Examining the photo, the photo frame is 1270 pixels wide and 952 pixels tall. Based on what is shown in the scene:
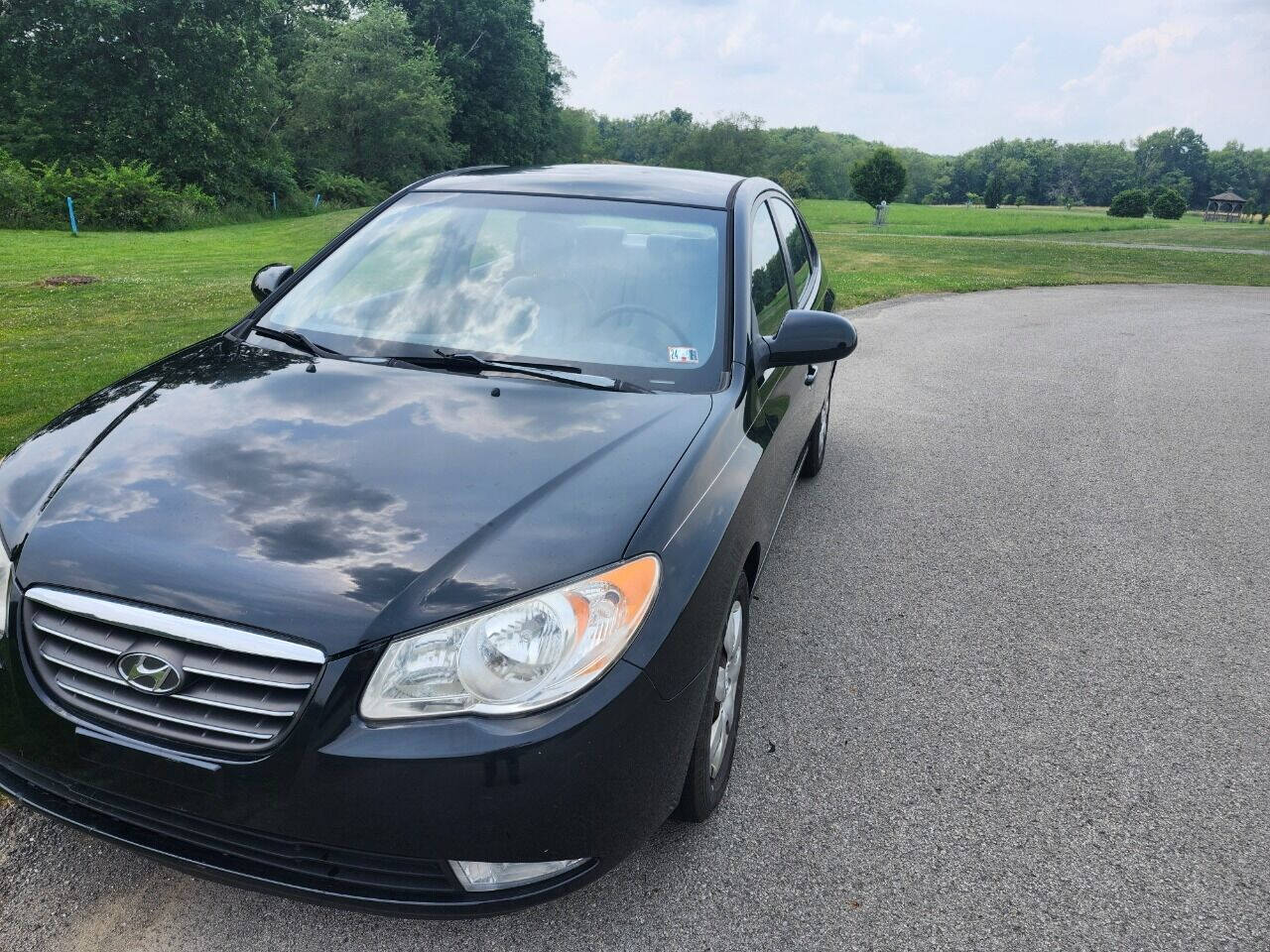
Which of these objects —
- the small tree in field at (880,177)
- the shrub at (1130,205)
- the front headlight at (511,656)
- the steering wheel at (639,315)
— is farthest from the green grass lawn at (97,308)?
the shrub at (1130,205)

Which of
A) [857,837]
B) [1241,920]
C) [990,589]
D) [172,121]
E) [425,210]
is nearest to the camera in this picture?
[1241,920]

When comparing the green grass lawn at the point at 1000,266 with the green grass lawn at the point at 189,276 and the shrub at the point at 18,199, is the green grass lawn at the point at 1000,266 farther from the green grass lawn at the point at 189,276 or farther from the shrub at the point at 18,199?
the shrub at the point at 18,199

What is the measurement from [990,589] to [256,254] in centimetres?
1925

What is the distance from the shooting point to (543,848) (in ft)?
6.11

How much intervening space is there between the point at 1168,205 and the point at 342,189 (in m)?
70.1

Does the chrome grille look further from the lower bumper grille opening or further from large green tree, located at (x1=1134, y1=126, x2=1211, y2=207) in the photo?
large green tree, located at (x1=1134, y1=126, x2=1211, y2=207)

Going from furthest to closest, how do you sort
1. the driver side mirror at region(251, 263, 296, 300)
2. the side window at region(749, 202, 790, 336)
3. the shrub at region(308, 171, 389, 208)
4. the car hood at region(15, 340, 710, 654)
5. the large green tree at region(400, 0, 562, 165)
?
the large green tree at region(400, 0, 562, 165) < the shrub at region(308, 171, 389, 208) < the driver side mirror at region(251, 263, 296, 300) < the side window at region(749, 202, 790, 336) < the car hood at region(15, 340, 710, 654)

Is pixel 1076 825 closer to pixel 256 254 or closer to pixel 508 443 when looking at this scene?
pixel 508 443

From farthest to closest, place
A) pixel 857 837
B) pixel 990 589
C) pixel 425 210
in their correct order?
pixel 990 589 → pixel 425 210 → pixel 857 837

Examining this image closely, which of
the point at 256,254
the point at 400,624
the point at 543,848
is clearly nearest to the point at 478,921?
the point at 543,848

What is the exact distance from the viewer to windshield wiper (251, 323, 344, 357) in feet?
9.87

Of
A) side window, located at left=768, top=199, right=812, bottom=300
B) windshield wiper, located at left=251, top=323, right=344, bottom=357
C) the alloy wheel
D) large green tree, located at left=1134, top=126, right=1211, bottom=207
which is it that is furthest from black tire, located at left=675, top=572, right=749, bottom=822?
large green tree, located at left=1134, top=126, right=1211, bottom=207

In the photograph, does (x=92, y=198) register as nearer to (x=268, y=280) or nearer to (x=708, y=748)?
(x=268, y=280)

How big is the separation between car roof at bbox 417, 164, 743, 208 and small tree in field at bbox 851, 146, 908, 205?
55614mm
